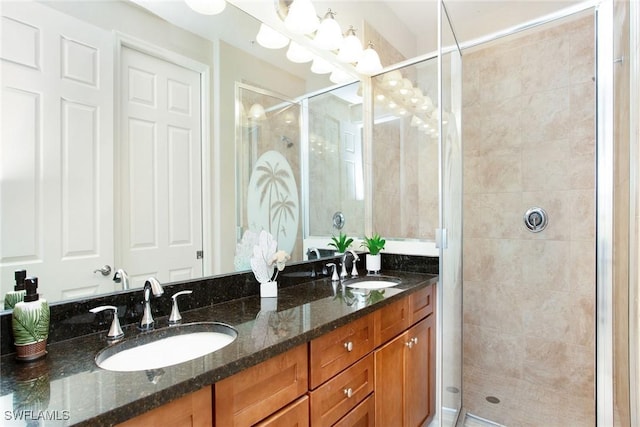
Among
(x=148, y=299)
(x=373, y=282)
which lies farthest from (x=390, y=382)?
(x=148, y=299)

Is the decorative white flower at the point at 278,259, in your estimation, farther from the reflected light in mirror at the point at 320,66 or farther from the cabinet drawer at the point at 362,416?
the reflected light in mirror at the point at 320,66

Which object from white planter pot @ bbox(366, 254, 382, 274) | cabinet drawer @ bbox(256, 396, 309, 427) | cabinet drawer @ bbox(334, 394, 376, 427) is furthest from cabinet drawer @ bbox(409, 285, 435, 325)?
cabinet drawer @ bbox(256, 396, 309, 427)

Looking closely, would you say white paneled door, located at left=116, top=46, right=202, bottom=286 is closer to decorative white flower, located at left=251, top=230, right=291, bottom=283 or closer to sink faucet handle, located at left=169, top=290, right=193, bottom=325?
sink faucet handle, located at left=169, top=290, right=193, bottom=325

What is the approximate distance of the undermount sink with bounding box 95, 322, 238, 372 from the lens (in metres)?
0.92

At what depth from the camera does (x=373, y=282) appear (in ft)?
6.45

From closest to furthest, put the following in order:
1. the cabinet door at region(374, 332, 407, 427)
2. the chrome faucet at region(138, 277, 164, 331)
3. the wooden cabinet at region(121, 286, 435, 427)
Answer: the wooden cabinet at region(121, 286, 435, 427) → the chrome faucet at region(138, 277, 164, 331) → the cabinet door at region(374, 332, 407, 427)

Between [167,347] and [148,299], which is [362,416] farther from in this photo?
[148,299]

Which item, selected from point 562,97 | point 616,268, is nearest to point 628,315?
point 616,268

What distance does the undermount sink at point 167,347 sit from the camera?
918 millimetres

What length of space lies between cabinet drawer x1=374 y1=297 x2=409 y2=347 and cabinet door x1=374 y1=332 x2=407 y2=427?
0.04 metres

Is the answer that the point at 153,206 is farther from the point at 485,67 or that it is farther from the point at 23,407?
the point at 485,67

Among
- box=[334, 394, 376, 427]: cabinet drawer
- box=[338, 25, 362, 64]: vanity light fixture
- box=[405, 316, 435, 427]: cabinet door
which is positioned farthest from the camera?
box=[338, 25, 362, 64]: vanity light fixture

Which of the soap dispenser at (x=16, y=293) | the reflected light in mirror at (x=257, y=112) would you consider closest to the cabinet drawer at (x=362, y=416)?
the soap dispenser at (x=16, y=293)

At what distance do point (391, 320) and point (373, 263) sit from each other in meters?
0.64
